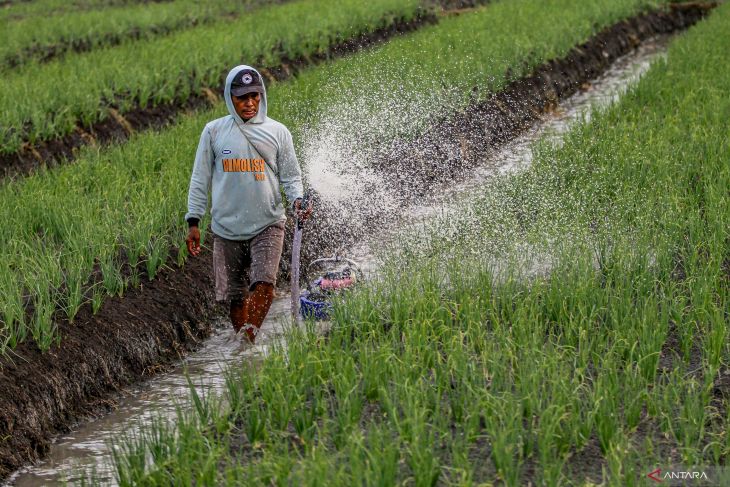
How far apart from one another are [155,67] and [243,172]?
598 cm

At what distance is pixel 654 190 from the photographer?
7.14 metres

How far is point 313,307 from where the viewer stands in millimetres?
5957

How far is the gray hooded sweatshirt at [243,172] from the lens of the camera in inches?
230

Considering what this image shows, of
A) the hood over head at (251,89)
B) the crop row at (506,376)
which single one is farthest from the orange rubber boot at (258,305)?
the hood over head at (251,89)

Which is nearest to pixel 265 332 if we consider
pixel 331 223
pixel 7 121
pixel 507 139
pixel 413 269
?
pixel 413 269

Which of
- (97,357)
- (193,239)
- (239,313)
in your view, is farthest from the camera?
(239,313)

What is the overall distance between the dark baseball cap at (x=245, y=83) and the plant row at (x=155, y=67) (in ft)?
12.8

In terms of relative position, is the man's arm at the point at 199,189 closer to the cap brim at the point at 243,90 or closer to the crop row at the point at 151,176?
the cap brim at the point at 243,90

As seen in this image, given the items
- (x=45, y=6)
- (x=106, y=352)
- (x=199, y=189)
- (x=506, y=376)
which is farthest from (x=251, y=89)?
(x=45, y=6)

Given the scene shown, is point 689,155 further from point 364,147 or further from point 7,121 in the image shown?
point 7,121

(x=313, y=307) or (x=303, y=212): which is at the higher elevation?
(x=303, y=212)

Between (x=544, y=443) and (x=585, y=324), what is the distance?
→ 136 cm

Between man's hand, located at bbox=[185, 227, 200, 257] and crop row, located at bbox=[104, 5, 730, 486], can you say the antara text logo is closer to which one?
crop row, located at bbox=[104, 5, 730, 486]

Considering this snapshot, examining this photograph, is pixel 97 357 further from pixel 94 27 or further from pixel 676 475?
pixel 94 27
